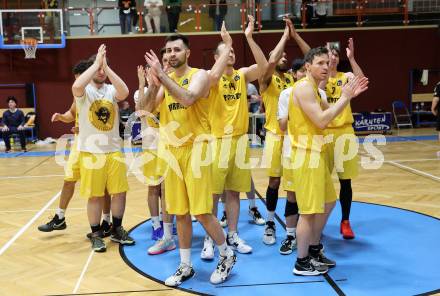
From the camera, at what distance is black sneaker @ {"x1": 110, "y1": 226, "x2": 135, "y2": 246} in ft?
17.7

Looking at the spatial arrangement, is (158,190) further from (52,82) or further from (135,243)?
(52,82)

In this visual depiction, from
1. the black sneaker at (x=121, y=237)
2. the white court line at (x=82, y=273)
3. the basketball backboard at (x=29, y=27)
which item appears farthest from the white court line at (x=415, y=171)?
the basketball backboard at (x=29, y=27)

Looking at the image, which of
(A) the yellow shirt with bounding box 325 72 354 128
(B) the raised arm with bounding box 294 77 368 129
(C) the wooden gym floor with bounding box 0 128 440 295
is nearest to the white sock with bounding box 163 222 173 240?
(C) the wooden gym floor with bounding box 0 128 440 295

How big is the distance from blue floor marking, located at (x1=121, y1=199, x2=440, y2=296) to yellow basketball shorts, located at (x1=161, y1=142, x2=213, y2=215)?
29.7 inches

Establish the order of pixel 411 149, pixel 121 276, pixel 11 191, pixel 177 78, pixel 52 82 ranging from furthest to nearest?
pixel 52 82 < pixel 411 149 < pixel 11 191 < pixel 121 276 < pixel 177 78

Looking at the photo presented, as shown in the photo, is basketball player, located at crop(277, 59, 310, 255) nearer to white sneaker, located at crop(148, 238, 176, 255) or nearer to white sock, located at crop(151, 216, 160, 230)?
white sneaker, located at crop(148, 238, 176, 255)

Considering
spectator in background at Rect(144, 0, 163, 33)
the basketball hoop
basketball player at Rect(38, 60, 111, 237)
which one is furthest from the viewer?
spectator in background at Rect(144, 0, 163, 33)

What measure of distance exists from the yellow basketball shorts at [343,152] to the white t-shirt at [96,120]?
244 centimetres

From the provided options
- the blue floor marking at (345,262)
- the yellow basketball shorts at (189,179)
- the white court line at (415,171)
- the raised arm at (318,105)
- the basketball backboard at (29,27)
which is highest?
the basketball backboard at (29,27)

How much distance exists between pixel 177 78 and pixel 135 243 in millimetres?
2299

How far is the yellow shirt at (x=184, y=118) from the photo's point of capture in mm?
4043

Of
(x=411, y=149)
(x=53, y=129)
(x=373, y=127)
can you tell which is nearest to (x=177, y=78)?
(x=411, y=149)

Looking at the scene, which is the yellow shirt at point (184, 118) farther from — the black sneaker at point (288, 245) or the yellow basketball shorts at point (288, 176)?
the black sneaker at point (288, 245)

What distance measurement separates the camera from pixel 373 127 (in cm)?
1587
